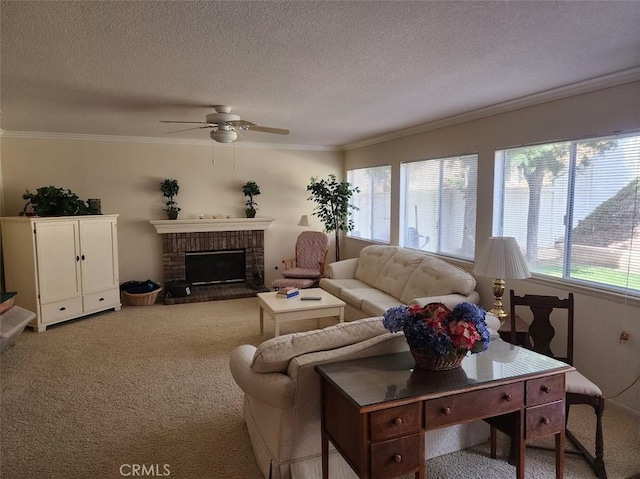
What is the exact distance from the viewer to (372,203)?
693 cm

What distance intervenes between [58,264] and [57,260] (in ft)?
0.17

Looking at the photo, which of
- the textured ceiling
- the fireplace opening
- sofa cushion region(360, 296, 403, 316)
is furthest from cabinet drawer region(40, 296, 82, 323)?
sofa cushion region(360, 296, 403, 316)

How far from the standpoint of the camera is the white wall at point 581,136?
3.13 metres

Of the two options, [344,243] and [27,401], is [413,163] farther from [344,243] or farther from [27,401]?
[27,401]

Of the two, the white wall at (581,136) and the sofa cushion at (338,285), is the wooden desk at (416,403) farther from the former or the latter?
the sofa cushion at (338,285)

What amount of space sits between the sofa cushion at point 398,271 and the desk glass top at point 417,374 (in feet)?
8.43

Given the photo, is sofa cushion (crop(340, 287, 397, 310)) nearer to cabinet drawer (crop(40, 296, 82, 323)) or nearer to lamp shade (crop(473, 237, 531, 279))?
lamp shade (crop(473, 237, 531, 279))

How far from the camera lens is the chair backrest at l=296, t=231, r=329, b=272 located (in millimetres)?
6770

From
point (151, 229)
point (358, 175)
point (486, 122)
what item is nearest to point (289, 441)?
point (486, 122)

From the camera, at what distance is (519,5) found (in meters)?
2.01

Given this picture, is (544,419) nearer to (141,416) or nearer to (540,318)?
(540,318)

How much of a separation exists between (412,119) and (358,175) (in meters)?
2.44

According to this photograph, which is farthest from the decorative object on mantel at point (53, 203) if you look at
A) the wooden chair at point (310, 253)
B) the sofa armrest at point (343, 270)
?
the sofa armrest at point (343, 270)

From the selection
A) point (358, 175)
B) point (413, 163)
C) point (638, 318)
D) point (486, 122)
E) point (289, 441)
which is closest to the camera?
point (289, 441)
